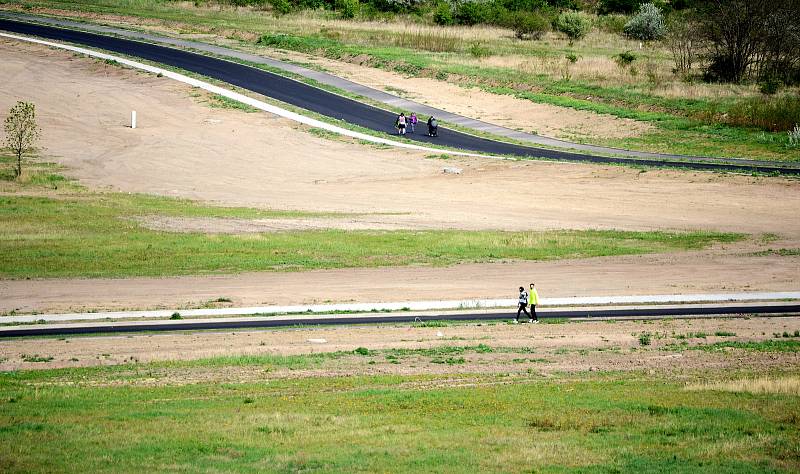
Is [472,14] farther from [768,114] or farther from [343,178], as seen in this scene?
[343,178]

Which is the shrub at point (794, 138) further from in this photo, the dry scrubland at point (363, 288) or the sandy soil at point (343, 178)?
the sandy soil at point (343, 178)

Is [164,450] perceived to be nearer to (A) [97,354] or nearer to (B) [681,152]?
(A) [97,354]

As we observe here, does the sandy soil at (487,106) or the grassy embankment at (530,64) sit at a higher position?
the grassy embankment at (530,64)

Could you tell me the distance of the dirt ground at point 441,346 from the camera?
23.0 metres

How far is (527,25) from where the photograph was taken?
100m

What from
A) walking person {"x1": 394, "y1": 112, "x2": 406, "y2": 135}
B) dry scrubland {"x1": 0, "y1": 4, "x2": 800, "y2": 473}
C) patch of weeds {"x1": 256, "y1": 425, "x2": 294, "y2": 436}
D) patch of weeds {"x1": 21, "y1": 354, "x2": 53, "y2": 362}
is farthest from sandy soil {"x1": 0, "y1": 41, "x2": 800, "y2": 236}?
patch of weeds {"x1": 256, "y1": 425, "x2": 294, "y2": 436}

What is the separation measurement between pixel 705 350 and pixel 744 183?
27.7 meters

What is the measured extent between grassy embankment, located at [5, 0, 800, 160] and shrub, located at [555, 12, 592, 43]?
4.16 feet

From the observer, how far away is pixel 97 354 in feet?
78.6

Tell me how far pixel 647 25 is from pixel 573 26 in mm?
7980

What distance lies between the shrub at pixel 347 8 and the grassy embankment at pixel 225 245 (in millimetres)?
60961

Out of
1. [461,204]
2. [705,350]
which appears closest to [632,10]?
[461,204]

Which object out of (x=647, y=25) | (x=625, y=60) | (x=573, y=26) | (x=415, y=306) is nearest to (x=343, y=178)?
(x=415, y=306)

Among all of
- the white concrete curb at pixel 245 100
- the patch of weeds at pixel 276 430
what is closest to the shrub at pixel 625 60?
the white concrete curb at pixel 245 100
